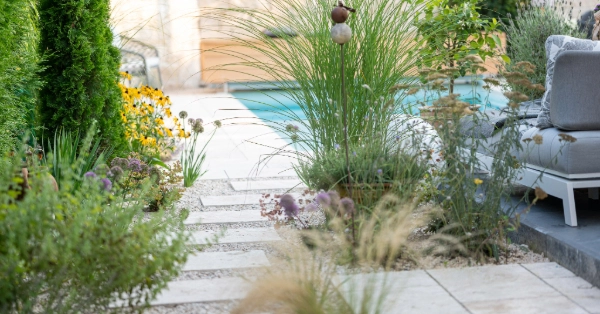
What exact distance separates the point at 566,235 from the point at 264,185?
7.54ft

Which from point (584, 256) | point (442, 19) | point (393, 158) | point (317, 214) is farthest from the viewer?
point (442, 19)

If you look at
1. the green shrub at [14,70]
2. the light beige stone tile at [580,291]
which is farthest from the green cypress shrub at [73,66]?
the light beige stone tile at [580,291]

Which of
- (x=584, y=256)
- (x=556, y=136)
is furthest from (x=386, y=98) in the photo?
(x=584, y=256)

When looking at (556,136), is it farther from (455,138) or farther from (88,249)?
(88,249)

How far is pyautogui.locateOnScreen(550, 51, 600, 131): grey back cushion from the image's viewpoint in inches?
134

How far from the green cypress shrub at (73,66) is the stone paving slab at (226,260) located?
61.0 inches

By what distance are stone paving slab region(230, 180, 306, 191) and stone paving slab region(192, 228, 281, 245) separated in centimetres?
103

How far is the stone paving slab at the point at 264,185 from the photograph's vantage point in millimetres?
4945

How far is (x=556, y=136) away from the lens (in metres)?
3.43

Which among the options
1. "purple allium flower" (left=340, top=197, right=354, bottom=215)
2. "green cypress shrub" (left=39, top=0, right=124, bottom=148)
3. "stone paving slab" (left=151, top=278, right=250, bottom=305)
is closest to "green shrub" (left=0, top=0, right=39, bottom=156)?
"green cypress shrub" (left=39, top=0, right=124, bottom=148)

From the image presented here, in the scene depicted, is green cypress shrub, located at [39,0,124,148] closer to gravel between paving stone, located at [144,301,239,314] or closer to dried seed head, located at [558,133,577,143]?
gravel between paving stone, located at [144,301,239,314]

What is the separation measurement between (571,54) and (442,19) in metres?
1.68

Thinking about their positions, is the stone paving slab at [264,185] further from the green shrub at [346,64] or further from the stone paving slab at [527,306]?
the stone paving slab at [527,306]

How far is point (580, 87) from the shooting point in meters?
3.41
